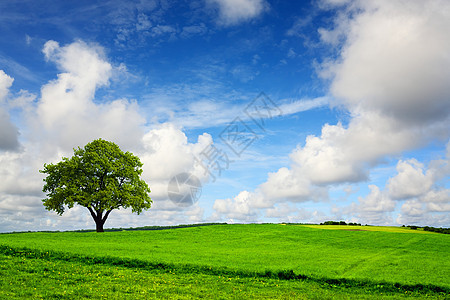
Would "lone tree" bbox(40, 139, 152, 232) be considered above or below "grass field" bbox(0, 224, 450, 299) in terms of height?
above

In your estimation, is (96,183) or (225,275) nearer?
(225,275)

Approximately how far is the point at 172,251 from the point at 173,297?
18785 millimetres

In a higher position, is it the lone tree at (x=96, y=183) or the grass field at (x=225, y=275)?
the lone tree at (x=96, y=183)

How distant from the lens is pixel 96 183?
178ft

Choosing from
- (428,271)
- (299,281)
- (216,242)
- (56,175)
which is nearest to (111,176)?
(56,175)

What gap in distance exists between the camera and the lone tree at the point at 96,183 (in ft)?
174

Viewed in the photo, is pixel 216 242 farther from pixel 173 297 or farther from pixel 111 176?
pixel 173 297

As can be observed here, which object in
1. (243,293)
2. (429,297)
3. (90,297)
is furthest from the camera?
(429,297)

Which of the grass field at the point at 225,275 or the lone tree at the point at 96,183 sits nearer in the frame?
the grass field at the point at 225,275

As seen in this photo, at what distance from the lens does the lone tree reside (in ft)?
174

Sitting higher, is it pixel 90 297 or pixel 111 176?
pixel 111 176

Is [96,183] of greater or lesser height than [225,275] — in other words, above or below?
above

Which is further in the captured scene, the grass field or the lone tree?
Result: the lone tree

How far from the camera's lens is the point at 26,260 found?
75.3 feet
